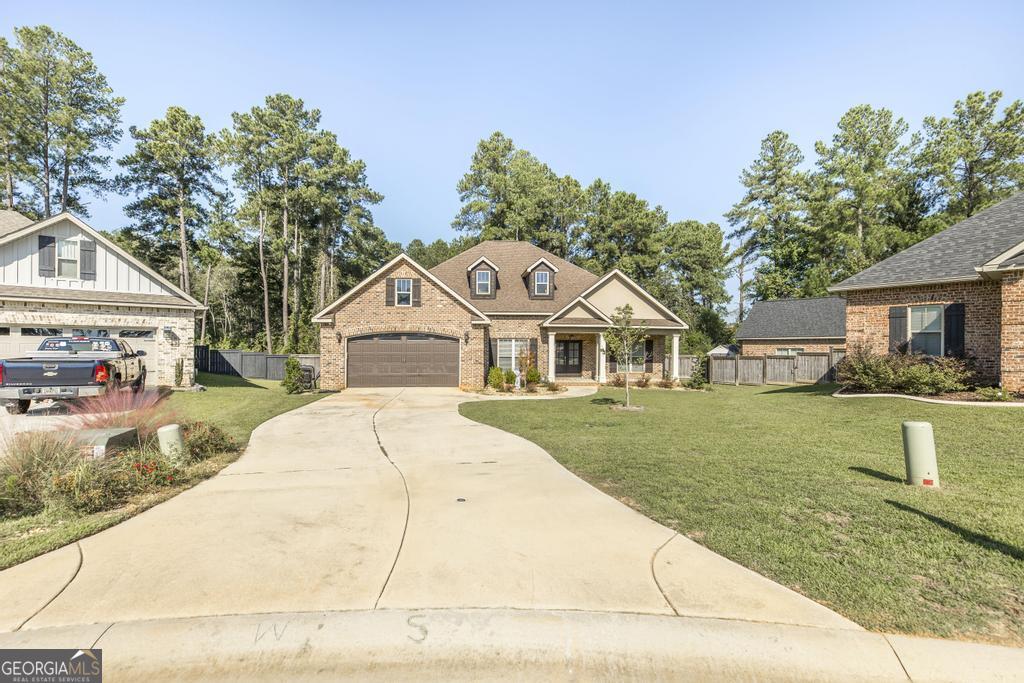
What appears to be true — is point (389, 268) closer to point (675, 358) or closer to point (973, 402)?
point (675, 358)

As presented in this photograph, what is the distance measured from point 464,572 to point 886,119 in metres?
51.2

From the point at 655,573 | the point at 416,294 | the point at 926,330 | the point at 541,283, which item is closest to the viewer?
the point at 655,573

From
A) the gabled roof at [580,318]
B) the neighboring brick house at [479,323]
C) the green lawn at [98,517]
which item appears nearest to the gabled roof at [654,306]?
the neighboring brick house at [479,323]

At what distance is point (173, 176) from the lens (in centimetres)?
3412

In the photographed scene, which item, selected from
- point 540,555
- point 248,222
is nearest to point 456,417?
point 540,555

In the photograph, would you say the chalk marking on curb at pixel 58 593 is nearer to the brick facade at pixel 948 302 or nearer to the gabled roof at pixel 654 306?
the brick facade at pixel 948 302

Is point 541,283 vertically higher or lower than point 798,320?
higher

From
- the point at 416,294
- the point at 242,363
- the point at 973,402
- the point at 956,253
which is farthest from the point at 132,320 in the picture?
the point at 956,253

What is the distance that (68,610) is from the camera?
3.12m

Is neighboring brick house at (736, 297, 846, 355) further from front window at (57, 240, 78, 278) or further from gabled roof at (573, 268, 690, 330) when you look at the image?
front window at (57, 240, 78, 278)

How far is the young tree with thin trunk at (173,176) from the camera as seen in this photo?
33094 mm

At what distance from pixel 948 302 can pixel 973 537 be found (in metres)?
13.5

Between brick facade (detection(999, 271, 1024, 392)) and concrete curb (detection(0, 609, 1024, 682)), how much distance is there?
43.9ft

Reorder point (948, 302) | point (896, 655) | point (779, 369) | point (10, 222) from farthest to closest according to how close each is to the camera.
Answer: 1. point (779, 369)
2. point (10, 222)
3. point (948, 302)
4. point (896, 655)
